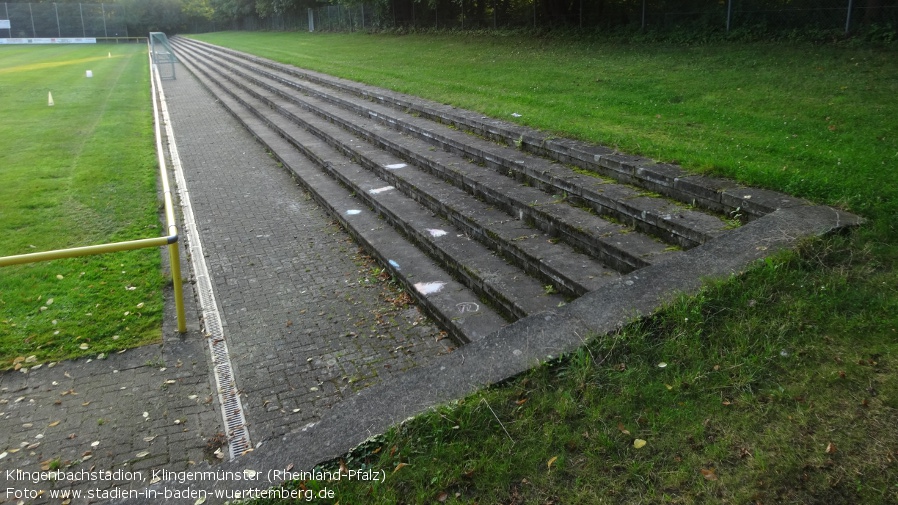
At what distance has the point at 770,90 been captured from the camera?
31.7ft

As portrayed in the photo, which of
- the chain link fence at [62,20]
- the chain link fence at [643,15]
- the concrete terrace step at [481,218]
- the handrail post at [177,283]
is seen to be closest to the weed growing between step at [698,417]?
the concrete terrace step at [481,218]

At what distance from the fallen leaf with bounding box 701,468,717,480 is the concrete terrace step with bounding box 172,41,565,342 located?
6.60 feet

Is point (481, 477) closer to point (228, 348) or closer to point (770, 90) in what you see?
point (228, 348)

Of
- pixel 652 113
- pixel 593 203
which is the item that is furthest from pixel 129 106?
pixel 593 203

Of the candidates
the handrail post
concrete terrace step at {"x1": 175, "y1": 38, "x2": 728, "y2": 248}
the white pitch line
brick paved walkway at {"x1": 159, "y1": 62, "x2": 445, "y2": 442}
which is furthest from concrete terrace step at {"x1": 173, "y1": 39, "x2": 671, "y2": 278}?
the handrail post

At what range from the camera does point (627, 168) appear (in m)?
6.32

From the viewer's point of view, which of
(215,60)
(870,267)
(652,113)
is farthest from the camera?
(215,60)

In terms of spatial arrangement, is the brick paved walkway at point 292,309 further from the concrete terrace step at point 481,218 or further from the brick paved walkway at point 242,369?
the concrete terrace step at point 481,218

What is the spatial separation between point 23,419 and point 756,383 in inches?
190

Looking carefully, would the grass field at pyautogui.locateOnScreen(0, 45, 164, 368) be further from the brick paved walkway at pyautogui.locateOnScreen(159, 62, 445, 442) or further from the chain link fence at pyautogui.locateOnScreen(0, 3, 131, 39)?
the chain link fence at pyautogui.locateOnScreen(0, 3, 131, 39)

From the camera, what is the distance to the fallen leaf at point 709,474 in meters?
2.89

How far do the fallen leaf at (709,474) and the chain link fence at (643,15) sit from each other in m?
13.2

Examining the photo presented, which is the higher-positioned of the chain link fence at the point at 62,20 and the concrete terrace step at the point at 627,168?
the chain link fence at the point at 62,20

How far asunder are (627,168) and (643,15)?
14.4 metres
